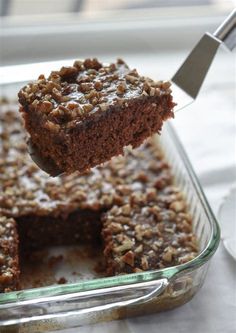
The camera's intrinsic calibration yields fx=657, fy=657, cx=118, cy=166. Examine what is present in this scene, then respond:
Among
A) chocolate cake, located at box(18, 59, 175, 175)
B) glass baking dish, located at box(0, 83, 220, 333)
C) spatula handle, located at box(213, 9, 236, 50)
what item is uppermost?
spatula handle, located at box(213, 9, 236, 50)

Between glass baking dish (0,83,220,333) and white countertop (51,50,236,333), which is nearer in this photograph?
glass baking dish (0,83,220,333)

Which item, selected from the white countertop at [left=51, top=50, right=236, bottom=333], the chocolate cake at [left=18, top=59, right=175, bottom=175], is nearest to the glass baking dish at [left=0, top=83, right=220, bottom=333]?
the white countertop at [left=51, top=50, right=236, bottom=333]

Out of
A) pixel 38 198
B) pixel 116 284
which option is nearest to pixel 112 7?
pixel 38 198

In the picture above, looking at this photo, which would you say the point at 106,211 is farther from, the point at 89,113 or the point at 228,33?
the point at 228,33

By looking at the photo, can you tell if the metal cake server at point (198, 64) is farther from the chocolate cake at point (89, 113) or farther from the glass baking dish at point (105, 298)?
the glass baking dish at point (105, 298)

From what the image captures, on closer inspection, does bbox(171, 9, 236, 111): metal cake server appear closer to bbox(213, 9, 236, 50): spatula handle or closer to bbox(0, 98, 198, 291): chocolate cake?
bbox(213, 9, 236, 50): spatula handle
